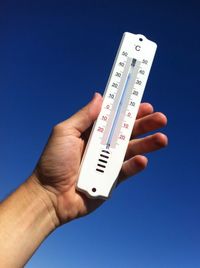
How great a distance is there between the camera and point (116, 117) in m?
2.88

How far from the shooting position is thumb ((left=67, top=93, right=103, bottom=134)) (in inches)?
107

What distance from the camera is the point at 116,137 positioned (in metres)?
2.80

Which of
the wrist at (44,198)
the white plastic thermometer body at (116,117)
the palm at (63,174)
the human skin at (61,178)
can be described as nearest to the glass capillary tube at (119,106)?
the white plastic thermometer body at (116,117)

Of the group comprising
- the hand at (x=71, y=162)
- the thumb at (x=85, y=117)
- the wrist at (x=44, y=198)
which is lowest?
the wrist at (x=44, y=198)

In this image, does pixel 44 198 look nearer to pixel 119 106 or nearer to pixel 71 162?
pixel 71 162

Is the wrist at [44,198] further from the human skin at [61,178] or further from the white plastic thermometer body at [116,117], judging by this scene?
the white plastic thermometer body at [116,117]

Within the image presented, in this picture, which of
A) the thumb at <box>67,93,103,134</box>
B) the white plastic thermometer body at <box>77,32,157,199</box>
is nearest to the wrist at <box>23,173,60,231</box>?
the white plastic thermometer body at <box>77,32,157,199</box>

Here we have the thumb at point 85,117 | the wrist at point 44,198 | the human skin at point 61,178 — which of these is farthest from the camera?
the thumb at point 85,117

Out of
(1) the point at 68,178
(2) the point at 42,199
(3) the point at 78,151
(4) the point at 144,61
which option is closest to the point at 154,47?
(4) the point at 144,61

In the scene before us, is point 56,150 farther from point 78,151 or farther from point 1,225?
point 1,225

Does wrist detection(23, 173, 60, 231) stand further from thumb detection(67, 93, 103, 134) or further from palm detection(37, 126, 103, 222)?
thumb detection(67, 93, 103, 134)

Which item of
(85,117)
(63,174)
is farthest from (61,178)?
Answer: (85,117)

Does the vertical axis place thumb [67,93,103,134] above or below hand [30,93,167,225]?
Result: above

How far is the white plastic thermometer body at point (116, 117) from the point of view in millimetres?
2666
